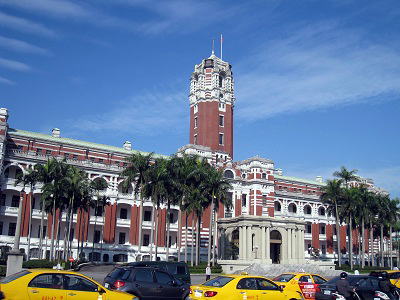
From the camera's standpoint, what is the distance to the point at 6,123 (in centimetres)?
6906

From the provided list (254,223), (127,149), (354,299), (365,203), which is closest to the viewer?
(354,299)

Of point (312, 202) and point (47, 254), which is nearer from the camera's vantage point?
point (47, 254)

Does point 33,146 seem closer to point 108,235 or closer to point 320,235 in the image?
point 108,235

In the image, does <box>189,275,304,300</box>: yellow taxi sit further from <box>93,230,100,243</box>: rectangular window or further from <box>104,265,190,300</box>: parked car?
<box>93,230,100,243</box>: rectangular window

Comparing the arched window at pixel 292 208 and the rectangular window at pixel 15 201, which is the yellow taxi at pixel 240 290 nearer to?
A: the rectangular window at pixel 15 201

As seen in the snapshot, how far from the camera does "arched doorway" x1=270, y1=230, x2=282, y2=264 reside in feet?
247

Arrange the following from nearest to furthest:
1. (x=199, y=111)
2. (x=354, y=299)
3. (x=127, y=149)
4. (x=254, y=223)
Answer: (x=354, y=299) < (x=254, y=223) < (x=127, y=149) < (x=199, y=111)

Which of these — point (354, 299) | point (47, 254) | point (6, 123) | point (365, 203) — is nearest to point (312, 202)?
point (365, 203)

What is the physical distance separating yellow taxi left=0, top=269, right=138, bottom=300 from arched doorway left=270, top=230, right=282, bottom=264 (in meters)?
60.5

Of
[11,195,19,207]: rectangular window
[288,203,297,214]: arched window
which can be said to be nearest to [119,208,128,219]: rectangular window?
[11,195,19,207]: rectangular window

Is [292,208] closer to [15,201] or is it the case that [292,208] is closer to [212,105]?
[212,105]

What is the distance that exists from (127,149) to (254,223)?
102ft

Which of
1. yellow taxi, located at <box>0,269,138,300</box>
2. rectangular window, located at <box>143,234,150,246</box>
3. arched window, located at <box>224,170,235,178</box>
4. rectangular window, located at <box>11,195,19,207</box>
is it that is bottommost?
yellow taxi, located at <box>0,269,138,300</box>

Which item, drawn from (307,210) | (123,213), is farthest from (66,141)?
(307,210)
